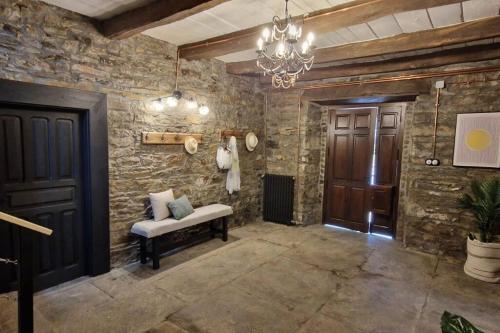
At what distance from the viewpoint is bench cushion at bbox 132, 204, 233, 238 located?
3.25m

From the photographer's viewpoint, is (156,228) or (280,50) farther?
(156,228)

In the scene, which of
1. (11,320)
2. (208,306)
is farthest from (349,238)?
(11,320)

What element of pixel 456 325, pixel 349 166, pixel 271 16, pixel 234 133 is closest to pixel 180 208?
pixel 234 133

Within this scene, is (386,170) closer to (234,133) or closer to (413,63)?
(413,63)

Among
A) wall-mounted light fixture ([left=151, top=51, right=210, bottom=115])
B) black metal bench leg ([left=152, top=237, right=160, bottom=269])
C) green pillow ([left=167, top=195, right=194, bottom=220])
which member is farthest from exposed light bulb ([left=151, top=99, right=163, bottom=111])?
black metal bench leg ([left=152, top=237, right=160, bottom=269])

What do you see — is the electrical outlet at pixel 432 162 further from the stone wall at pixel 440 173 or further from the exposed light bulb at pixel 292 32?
the exposed light bulb at pixel 292 32

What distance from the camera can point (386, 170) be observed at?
15.6 feet

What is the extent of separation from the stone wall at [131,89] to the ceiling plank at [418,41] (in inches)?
66.7

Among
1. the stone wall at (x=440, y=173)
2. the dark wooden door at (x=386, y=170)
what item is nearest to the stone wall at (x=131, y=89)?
the dark wooden door at (x=386, y=170)

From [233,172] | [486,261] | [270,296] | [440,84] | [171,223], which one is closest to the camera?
[270,296]

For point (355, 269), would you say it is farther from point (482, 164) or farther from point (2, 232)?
point (2, 232)

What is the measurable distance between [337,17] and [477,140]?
8.44ft

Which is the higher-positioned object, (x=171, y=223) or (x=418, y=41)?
(x=418, y=41)

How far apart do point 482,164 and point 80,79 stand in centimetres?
477
